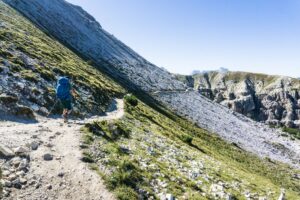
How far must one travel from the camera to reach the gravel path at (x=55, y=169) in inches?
541

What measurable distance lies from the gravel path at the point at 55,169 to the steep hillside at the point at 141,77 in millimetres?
50293

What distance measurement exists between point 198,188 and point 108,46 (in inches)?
3497

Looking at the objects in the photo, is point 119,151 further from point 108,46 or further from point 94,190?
point 108,46

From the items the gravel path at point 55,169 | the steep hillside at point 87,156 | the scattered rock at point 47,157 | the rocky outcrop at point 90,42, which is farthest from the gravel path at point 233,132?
the scattered rock at point 47,157

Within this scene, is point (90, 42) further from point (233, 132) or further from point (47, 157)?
point (47, 157)

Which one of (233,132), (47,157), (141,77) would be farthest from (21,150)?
(141,77)

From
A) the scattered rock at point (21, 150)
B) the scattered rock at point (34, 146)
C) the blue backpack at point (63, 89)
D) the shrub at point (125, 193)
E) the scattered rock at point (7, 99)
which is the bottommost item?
→ the scattered rock at point (7, 99)

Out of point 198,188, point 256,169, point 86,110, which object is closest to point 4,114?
point 86,110

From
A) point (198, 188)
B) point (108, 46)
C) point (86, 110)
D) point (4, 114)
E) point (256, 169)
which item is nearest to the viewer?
point (198, 188)

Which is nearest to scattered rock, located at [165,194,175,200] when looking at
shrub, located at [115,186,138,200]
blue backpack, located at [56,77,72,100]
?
shrub, located at [115,186,138,200]

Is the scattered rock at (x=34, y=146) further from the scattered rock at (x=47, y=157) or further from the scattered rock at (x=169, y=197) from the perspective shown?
the scattered rock at (x=169, y=197)

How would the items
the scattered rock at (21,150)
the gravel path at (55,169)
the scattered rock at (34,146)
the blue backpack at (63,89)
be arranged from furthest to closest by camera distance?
the blue backpack at (63,89), the scattered rock at (34,146), the scattered rock at (21,150), the gravel path at (55,169)

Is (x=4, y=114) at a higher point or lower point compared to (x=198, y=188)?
lower

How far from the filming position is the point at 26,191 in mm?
13477
